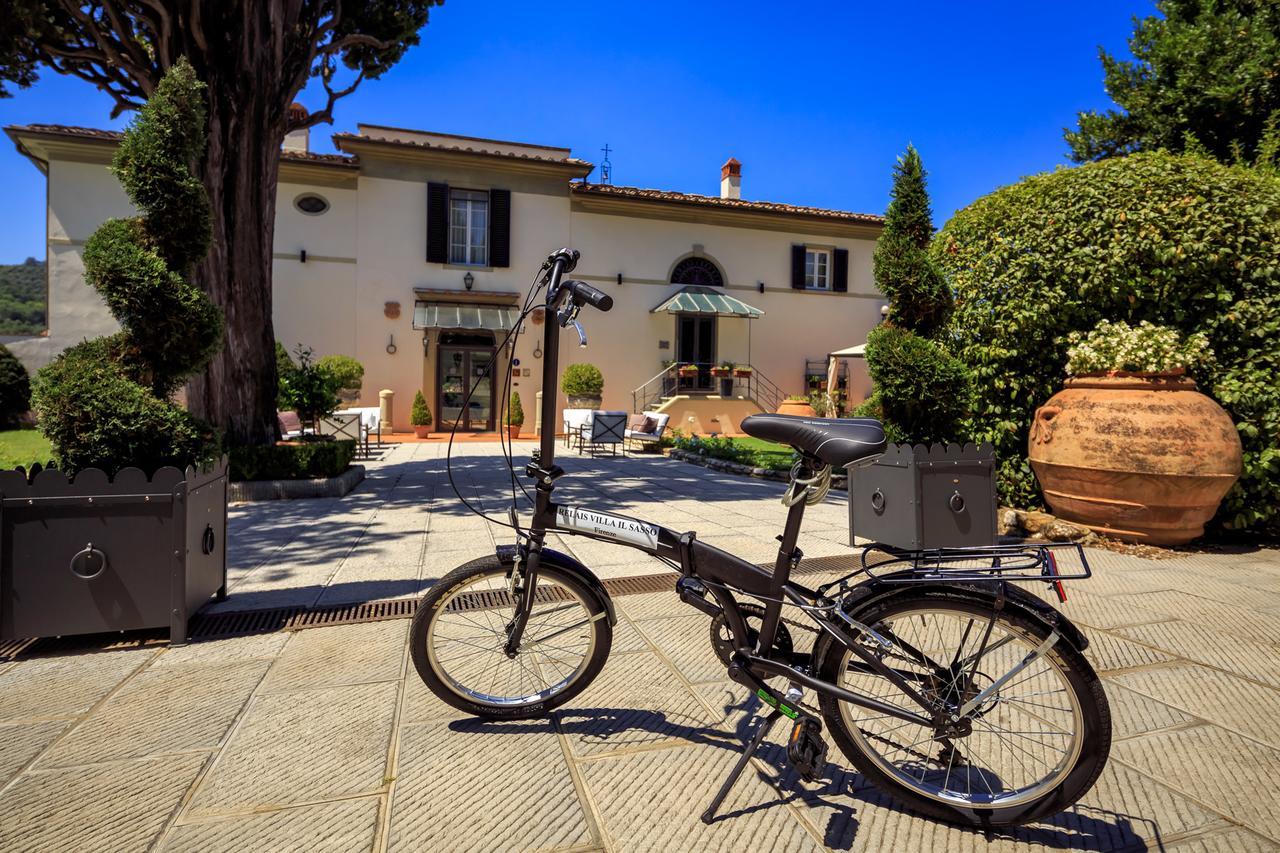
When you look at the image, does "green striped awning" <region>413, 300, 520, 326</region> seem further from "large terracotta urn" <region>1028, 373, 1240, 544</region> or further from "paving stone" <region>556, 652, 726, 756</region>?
"paving stone" <region>556, 652, 726, 756</region>

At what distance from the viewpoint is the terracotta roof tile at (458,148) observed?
1586cm

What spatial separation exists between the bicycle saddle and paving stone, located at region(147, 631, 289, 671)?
264cm

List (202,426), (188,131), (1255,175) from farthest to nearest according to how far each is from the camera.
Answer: (1255,175) → (188,131) → (202,426)

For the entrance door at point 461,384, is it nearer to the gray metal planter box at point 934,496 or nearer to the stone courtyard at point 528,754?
the stone courtyard at point 528,754

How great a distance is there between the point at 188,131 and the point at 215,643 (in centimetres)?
321

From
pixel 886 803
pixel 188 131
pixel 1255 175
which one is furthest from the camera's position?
pixel 1255 175

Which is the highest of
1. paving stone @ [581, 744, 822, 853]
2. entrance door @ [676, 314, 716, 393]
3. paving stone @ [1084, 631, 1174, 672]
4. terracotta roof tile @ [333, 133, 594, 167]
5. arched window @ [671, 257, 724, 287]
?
terracotta roof tile @ [333, 133, 594, 167]

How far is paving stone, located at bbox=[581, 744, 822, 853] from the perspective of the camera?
1784 millimetres

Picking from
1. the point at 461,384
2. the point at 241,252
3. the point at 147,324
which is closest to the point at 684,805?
the point at 147,324

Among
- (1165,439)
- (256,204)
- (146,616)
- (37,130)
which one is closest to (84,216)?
(37,130)

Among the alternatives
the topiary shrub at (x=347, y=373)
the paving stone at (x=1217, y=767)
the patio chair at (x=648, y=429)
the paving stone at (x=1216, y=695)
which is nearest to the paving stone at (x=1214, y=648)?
the paving stone at (x=1216, y=695)

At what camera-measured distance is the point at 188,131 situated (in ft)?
13.4

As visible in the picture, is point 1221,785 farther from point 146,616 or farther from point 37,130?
point 37,130

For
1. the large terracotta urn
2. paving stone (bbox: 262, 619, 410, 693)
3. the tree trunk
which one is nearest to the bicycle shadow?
paving stone (bbox: 262, 619, 410, 693)
